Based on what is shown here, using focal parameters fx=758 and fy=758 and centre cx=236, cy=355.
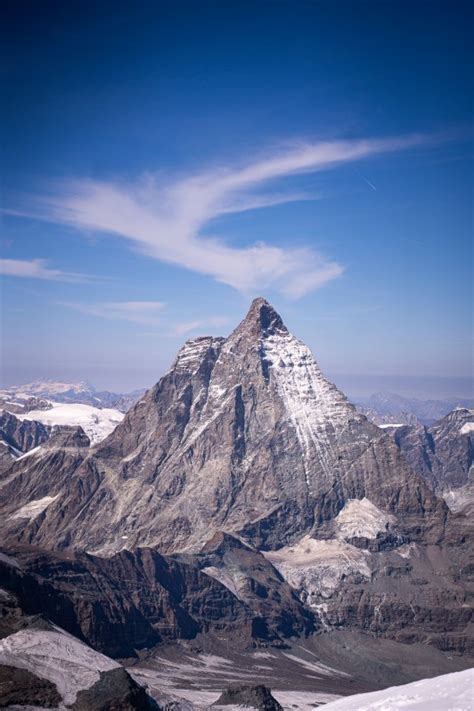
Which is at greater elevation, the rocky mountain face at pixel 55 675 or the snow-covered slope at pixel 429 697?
the snow-covered slope at pixel 429 697

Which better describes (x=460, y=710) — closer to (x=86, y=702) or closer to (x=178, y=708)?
(x=86, y=702)

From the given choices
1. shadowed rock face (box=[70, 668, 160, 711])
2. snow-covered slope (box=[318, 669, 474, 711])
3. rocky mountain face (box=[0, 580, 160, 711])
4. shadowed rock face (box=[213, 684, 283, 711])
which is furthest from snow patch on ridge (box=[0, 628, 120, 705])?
snow-covered slope (box=[318, 669, 474, 711])

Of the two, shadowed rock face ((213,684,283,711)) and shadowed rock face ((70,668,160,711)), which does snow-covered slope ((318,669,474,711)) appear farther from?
shadowed rock face ((213,684,283,711))

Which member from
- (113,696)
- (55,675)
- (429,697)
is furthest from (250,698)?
(429,697)

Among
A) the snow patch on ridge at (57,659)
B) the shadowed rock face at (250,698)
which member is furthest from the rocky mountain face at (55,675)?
the shadowed rock face at (250,698)

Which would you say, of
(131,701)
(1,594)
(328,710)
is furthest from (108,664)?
(328,710)

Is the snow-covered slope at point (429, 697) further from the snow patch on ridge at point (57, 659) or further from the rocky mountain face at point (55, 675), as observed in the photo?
the snow patch on ridge at point (57, 659)

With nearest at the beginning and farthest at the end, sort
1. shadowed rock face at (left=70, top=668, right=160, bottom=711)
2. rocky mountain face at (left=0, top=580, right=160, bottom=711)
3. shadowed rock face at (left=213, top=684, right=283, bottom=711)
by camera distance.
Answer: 1. rocky mountain face at (left=0, top=580, right=160, bottom=711)
2. shadowed rock face at (left=70, top=668, right=160, bottom=711)
3. shadowed rock face at (left=213, top=684, right=283, bottom=711)

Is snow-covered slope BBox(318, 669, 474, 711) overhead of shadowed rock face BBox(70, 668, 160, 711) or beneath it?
overhead
